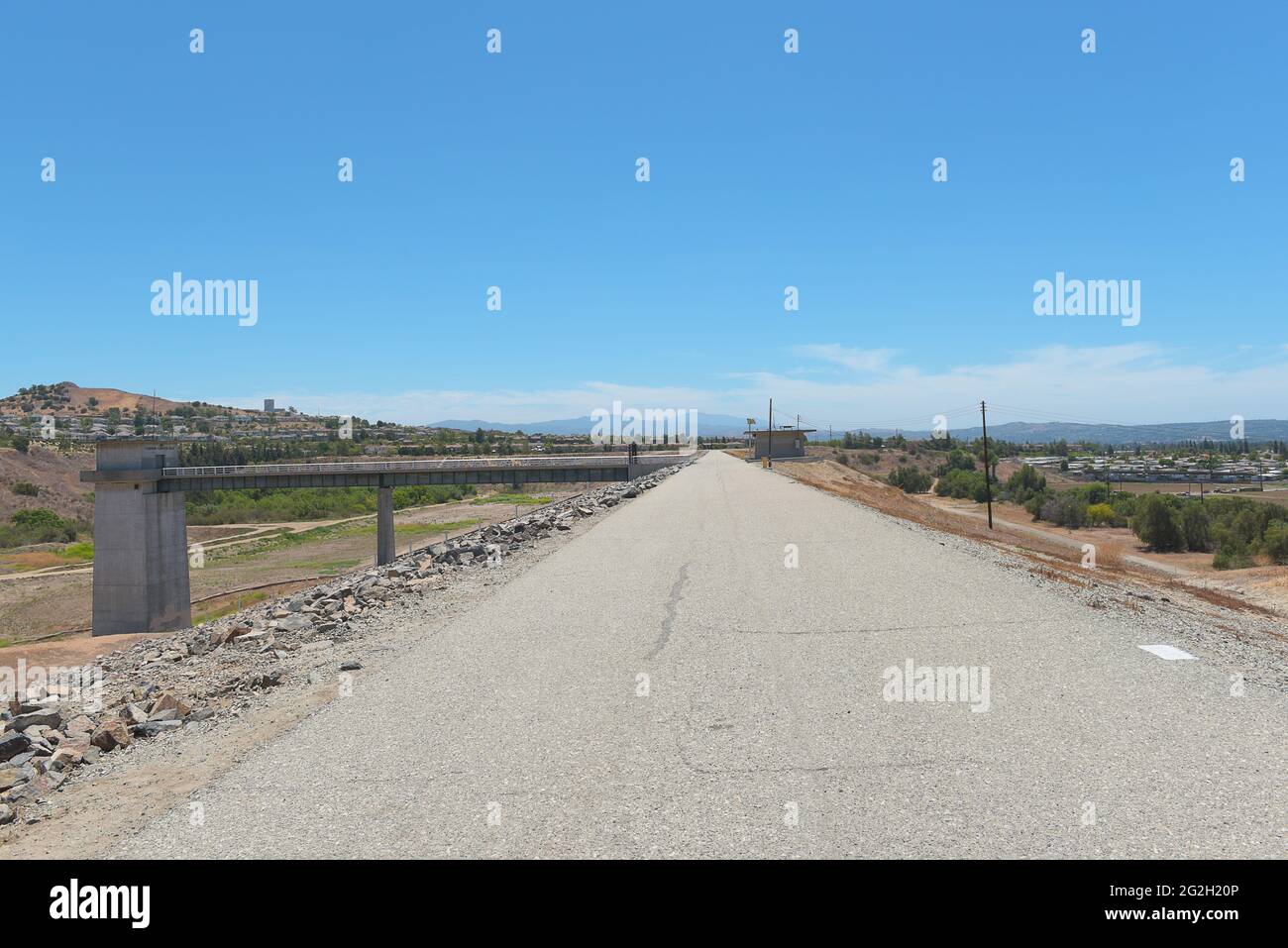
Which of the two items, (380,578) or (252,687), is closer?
(252,687)

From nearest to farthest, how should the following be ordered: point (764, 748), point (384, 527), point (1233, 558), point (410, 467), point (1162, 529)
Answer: point (764, 748), point (1233, 558), point (1162, 529), point (384, 527), point (410, 467)

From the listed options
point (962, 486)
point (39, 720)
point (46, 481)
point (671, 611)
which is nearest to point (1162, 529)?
point (962, 486)

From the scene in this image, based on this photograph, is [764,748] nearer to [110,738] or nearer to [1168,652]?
[1168,652]

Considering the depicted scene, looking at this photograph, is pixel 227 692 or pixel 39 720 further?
pixel 227 692

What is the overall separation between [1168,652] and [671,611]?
18.0 ft

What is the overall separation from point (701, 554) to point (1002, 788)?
10661 mm

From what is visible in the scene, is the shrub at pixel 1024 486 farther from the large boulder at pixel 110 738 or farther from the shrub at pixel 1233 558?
the large boulder at pixel 110 738

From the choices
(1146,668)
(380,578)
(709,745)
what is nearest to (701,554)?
(380,578)

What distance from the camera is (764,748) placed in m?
5.76

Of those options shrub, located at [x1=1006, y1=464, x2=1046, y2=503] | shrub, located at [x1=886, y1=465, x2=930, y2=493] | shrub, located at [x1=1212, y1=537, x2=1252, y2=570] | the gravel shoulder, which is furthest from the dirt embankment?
shrub, located at [x1=886, y1=465, x2=930, y2=493]

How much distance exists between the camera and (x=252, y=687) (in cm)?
845

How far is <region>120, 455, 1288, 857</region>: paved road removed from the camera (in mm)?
4469
